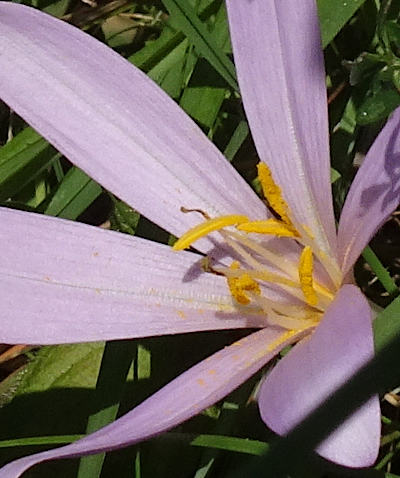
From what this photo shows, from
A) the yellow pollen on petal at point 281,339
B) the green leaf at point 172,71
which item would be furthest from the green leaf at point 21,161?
the yellow pollen on petal at point 281,339

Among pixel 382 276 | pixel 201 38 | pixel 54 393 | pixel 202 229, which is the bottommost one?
pixel 54 393

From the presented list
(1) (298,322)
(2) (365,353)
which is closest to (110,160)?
(1) (298,322)

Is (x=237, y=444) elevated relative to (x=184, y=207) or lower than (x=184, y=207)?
lower

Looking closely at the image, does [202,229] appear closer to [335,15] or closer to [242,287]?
[242,287]

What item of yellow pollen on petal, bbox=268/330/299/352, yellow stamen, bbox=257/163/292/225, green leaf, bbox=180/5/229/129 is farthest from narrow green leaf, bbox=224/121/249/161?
yellow pollen on petal, bbox=268/330/299/352

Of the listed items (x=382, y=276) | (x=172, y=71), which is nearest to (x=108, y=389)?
(x=382, y=276)

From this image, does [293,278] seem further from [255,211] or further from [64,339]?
[64,339]

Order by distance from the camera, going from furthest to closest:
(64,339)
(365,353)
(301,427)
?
(64,339)
(365,353)
(301,427)
